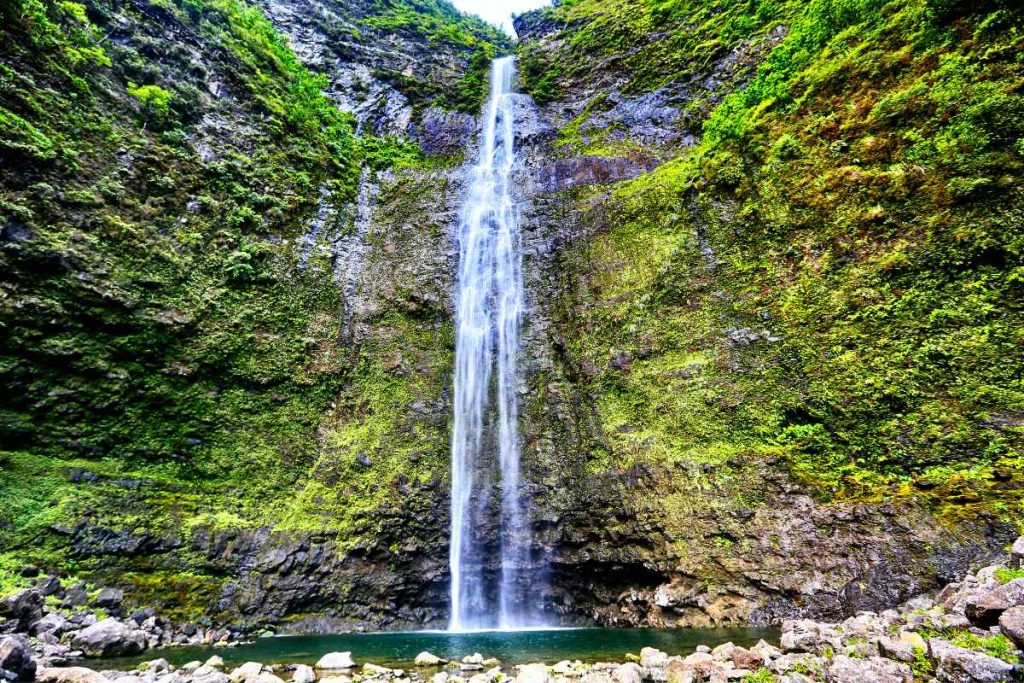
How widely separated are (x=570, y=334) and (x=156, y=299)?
32.1ft

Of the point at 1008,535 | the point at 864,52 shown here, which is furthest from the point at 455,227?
the point at 1008,535

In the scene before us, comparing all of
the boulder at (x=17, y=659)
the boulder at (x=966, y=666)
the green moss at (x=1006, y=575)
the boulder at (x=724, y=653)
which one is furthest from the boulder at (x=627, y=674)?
the boulder at (x=17, y=659)

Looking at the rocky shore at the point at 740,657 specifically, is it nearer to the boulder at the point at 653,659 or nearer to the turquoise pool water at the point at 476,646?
the boulder at the point at 653,659

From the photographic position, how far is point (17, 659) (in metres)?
4.82

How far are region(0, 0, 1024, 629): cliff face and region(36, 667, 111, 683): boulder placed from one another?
4038 millimetres

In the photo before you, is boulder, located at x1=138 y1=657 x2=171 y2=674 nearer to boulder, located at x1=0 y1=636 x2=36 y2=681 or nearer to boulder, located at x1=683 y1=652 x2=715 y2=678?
boulder, located at x1=0 y1=636 x2=36 y2=681

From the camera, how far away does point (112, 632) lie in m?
7.07

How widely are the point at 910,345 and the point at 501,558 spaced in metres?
9.03

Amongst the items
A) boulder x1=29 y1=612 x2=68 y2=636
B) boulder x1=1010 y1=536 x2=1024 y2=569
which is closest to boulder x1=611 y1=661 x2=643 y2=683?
boulder x1=1010 y1=536 x2=1024 y2=569

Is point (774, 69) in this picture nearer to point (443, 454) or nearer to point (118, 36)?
point (443, 454)

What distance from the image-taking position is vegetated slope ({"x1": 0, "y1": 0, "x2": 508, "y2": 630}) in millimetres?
9062

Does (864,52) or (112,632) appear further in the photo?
(864,52)

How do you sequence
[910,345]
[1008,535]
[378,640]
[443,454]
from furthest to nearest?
1. [443,454]
2. [378,640]
3. [910,345]
4. [1008,535]

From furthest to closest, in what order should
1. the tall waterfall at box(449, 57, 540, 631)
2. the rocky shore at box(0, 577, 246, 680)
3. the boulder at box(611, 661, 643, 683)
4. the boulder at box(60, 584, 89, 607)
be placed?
the tall waterfall at box(449, 57, 540, 631) → the boulder at box(60, 584, 89, 607) → the rocky shore at box(0, 577, 246, 680) → the boulder at box(611, 661, 643, 683)
